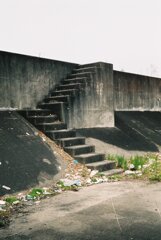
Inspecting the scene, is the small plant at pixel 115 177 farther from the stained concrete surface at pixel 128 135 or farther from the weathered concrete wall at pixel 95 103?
the weathered concrete wall at pixel 95 103

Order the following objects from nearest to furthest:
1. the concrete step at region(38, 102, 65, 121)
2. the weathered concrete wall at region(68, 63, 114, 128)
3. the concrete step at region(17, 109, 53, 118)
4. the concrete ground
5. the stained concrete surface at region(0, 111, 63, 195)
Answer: the concrete ground
the stained concrete surface at region(0, 111, 63, 195)
the concrete step at region(17, 109, 53, 118)
the concrete step at region(38, 102, 65, 121)
the weathered concrete wall at region(68, 63, 114, 128)

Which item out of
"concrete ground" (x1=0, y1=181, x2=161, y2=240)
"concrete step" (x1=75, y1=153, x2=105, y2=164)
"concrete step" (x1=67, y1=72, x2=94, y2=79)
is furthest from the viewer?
"concrete step" (x1=67, y1=72, x2=94, y2=79)

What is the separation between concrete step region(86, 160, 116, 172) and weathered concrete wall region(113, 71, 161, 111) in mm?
5381

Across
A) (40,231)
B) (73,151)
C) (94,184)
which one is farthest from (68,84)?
(40,231)

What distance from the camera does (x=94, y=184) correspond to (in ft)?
23.2

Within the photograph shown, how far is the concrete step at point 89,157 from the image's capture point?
8125 mm

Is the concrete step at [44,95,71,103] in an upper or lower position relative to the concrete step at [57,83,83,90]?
lower

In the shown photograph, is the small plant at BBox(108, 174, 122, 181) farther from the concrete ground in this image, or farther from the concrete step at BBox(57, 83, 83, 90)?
the concrete step at BBox(57, 83, 83, 90)

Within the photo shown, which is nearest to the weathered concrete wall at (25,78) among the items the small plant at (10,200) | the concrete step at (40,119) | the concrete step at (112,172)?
the concrete step at (40,119)

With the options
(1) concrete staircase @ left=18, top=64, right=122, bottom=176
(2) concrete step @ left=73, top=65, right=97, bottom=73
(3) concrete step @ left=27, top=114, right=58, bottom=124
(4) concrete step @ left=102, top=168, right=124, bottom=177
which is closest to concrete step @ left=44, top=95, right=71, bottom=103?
(1) concrete staircase @ left=18, top=64, right=122, bottom=176

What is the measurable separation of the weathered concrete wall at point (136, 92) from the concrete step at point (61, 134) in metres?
4.68

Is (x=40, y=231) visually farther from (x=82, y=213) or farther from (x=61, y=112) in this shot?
(x=61, y=112)

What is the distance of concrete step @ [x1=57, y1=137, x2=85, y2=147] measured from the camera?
8562mm

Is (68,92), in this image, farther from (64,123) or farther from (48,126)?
(48,126)
